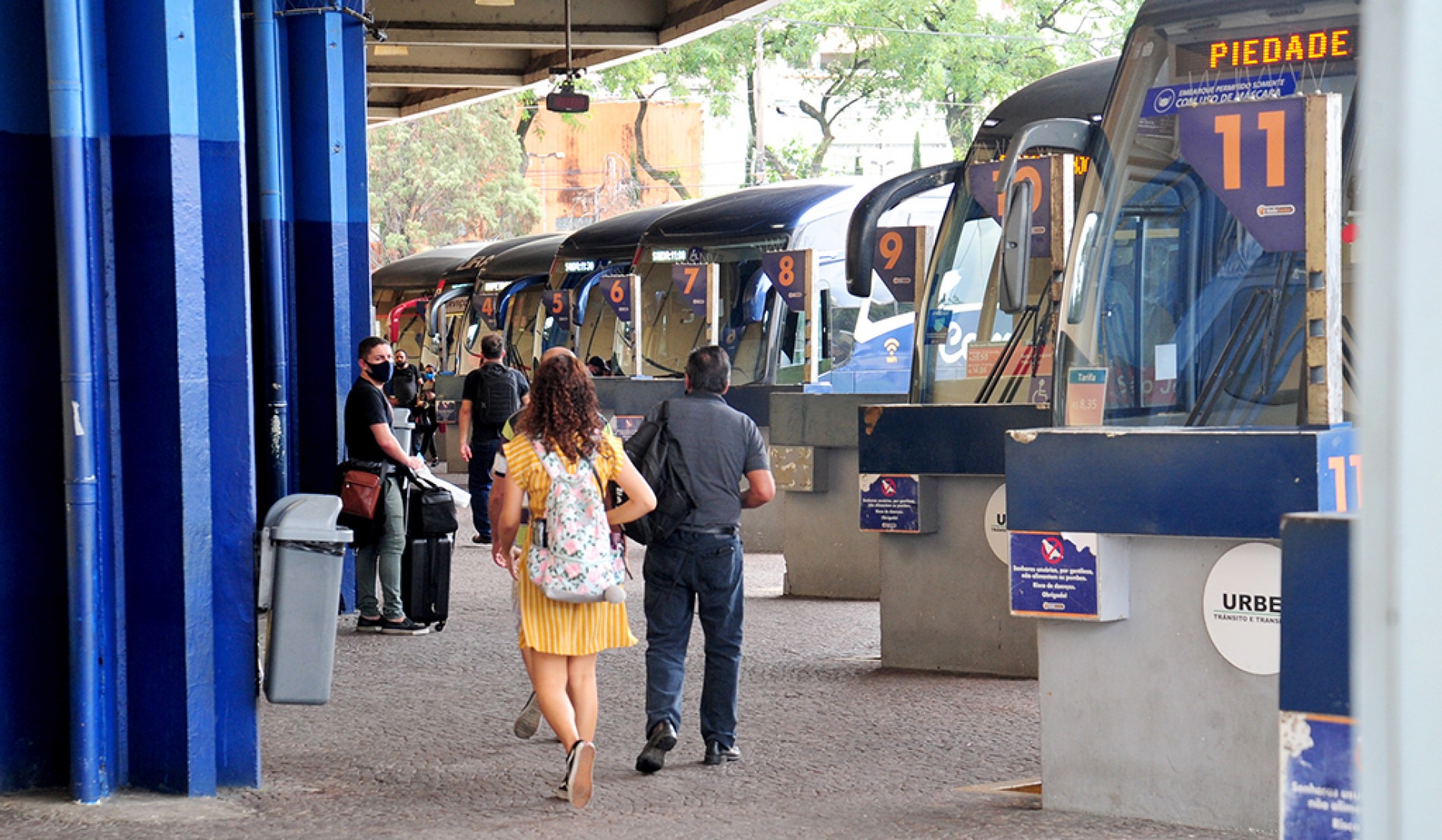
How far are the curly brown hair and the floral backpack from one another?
1.9 inches

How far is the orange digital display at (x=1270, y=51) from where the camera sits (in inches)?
280

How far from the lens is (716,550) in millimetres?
6602

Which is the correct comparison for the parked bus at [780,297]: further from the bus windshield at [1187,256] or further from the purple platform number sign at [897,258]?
the bus windshield at [1187,256]

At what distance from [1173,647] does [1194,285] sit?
79.1 inches

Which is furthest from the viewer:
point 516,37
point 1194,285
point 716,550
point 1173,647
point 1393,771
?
point 516,37

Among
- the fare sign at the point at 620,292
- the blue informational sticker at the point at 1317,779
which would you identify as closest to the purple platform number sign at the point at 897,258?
the fare sign at the point at 620,292

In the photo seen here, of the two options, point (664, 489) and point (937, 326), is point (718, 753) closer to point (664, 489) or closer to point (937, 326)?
point (664, 489)

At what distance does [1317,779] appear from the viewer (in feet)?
9.29

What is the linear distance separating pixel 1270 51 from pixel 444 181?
2004 inches

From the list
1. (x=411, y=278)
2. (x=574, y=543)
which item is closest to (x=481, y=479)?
(x=574, y=543)

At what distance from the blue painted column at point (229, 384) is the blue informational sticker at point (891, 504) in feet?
11.7

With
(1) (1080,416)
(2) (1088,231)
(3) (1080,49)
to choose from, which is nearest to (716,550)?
(1) (1080,416)

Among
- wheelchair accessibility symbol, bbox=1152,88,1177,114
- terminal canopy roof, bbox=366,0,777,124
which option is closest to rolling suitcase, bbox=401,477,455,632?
wheelchair accessibility symbol, bbox=1152,88,1177,114

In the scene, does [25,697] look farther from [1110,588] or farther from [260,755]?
[1110,588]
